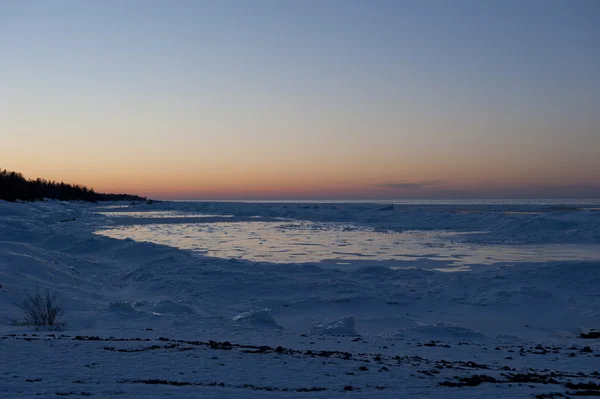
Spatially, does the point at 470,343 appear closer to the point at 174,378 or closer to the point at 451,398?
the point at 451,398

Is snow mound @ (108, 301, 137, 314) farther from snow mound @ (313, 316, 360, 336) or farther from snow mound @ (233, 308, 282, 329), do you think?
snow mound @ (313, 316, 360, 336)

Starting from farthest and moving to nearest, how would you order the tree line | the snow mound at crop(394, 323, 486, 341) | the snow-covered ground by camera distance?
the tree line, the snow mound at crop(394, 323, 486, 341), the snow-covered ground

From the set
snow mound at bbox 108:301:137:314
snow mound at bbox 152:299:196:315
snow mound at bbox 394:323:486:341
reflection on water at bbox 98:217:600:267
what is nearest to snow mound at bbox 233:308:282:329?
snow mound at bbox 152:299:196:315

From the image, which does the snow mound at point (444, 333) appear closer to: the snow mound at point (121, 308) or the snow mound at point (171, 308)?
the snow mound at point (171, 308)

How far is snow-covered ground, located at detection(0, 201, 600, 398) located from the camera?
731cm

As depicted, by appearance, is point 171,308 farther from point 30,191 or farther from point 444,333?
point 30,191

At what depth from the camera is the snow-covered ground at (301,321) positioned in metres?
7.31

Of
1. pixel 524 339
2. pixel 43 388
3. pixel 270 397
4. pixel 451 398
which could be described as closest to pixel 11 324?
pixel 43 388

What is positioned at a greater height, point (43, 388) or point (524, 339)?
point (43, 388)

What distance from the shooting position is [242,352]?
8859mm

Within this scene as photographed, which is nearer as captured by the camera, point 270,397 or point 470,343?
point 270,397

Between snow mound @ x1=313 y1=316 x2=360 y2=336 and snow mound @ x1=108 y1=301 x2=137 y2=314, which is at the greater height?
snow mound @ x1=108 y1=301 x2=137 y2=314

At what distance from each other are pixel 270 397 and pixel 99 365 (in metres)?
2.75

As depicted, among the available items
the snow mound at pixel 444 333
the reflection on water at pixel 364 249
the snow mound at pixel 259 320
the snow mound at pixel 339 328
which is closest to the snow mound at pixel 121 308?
the snow mound at pixel 259 320
